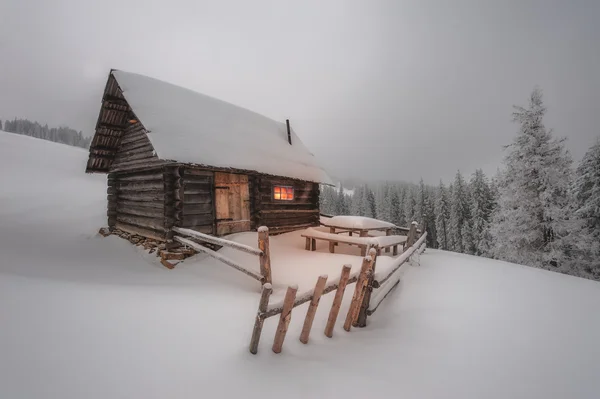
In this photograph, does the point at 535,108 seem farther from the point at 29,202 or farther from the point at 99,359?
the point at 29,202

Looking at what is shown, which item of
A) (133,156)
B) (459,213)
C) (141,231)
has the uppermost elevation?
(133,156)

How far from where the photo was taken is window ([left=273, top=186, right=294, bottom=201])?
13311mm

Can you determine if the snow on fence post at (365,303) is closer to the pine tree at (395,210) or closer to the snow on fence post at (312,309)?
the snow on fence post at (312,309)

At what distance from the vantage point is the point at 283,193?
543 inches

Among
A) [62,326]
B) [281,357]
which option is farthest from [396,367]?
[62,326]

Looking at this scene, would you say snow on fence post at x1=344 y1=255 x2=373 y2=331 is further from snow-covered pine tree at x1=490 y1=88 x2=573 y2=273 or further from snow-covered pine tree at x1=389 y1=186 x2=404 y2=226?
snow-covered pine tree at x1=389 y1=186 x2=404 y2=226

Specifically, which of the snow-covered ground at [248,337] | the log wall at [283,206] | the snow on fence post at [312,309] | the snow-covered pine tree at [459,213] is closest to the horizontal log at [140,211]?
the snow-covered ground at [248,337]

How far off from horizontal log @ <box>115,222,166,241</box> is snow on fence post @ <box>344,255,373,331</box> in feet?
24.3

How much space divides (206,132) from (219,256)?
19.9 feet

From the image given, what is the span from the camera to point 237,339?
4.10 m

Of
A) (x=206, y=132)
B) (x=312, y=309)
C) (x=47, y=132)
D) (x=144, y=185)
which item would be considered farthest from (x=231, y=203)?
(x=47, y=132)

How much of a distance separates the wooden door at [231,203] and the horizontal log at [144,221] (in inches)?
82.6

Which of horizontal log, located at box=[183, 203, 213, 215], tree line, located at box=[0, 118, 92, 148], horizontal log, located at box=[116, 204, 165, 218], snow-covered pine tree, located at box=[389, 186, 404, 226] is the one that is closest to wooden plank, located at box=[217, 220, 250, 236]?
horizontal log, located at box=[183, 203, 213, 215]

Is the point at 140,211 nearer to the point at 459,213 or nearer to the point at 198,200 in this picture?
the point at 198,200
